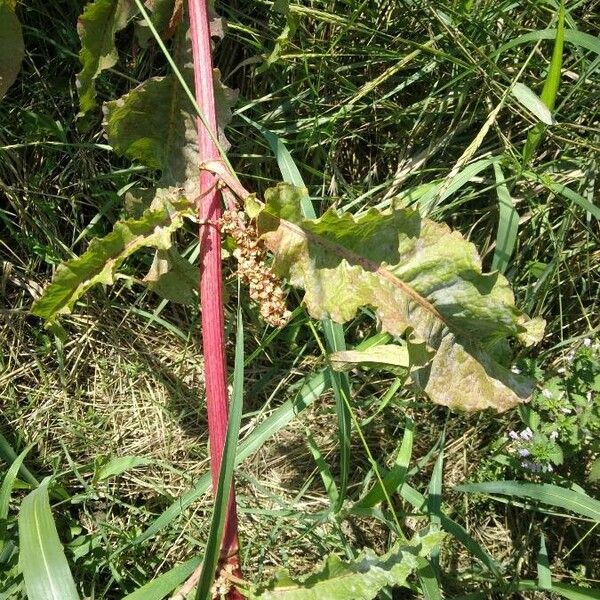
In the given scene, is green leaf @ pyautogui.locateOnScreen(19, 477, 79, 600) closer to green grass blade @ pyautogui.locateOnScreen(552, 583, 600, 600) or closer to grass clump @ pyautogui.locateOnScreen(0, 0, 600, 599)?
grass clump @ pyautogui.locateOnScreen(0, 0, 600, 599)

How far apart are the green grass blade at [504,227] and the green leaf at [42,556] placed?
4.51 feet

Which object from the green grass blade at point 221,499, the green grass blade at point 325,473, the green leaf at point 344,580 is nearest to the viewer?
the green grass blade at point 221,499

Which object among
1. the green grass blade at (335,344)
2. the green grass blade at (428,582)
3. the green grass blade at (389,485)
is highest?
the green grass blade at (335,344)

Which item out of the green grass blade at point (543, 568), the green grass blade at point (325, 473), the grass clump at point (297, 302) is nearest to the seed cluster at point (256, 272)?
the grass clump at point (297, 302)

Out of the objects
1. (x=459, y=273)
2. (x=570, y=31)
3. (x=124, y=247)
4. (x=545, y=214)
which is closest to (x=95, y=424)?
(x=124, y=247)

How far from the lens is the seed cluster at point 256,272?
1.85 meters

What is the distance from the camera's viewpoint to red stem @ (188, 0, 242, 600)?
1.94 m

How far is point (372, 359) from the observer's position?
189 cm

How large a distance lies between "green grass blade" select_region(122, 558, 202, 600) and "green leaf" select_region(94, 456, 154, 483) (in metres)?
0.38

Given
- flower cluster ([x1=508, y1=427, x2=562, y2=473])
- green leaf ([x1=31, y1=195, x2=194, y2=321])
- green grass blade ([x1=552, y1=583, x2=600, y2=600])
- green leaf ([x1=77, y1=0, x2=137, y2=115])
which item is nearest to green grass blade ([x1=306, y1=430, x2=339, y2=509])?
flower cluster ([x1=508, y1=427, x2=562, y2=473])

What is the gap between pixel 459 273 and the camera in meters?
1.86

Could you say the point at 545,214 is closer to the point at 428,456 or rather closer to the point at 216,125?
the point at 428,456

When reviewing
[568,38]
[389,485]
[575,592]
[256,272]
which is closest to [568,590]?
[575,592]

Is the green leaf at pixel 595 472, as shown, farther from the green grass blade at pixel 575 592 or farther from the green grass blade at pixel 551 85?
the green grass blade at pixel 551 85
